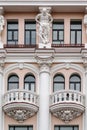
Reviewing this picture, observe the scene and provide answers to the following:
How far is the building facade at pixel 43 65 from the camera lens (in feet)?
157

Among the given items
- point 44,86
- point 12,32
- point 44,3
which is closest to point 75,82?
point 44,86

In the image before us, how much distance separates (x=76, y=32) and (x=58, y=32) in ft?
3.06

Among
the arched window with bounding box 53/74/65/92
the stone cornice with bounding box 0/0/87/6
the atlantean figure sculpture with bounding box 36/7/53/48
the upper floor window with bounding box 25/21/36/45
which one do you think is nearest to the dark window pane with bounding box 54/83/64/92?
the arched window with bounding box 53/74/65/92

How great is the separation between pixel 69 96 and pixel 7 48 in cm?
409

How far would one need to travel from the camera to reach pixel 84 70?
1923 inches

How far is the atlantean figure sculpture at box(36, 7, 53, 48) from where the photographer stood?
49094mm

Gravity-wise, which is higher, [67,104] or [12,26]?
[12,26]

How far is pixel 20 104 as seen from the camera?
47562 mm

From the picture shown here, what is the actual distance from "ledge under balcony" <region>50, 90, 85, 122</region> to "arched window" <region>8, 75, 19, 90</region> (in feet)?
6.65

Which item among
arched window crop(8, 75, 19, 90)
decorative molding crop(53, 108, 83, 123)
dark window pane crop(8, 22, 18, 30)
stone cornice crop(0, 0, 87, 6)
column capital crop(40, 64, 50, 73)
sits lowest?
decorative molding crop(53, 108, 83, 123)

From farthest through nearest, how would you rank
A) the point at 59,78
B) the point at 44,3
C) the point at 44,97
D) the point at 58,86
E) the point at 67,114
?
the point at 44,3, the point at 59,78, the point at 58,86, the point at 44,97, the point at 67,114

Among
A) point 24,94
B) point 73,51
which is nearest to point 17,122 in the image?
point 24,94

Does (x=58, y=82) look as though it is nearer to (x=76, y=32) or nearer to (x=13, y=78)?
(x=13, y=78)

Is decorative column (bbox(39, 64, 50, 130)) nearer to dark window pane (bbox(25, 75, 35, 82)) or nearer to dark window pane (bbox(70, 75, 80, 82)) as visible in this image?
dark window pane (bbox(25, 75, 35, 82))
